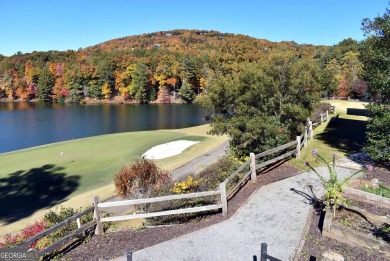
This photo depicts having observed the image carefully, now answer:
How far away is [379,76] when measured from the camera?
13.8 metres

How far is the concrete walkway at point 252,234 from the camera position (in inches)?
325

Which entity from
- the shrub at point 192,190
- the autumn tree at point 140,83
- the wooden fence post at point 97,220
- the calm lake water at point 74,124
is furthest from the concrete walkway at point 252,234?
the autumn tree at point 140,83

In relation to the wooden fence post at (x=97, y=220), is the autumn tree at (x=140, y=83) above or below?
above

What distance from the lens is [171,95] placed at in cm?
10631

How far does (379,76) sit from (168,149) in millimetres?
22759

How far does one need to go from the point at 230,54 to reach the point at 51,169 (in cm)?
7315

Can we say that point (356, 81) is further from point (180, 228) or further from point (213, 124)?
point (180, 228)

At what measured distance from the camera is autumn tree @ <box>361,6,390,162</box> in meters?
13.7

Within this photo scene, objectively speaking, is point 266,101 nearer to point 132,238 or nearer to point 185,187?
point 185,187

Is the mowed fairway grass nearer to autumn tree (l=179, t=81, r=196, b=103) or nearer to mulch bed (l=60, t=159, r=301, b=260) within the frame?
mulch bed (l=60, t=159, r=301, b=260)

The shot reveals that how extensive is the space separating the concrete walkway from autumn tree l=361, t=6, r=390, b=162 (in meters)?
4.29

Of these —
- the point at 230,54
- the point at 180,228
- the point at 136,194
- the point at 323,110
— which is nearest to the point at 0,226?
the point at 136,194

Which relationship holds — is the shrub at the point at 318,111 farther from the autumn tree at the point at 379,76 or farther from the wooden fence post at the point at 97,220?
the wooden fence post at the point at 97,220

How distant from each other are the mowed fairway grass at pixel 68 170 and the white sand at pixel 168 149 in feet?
2.76
